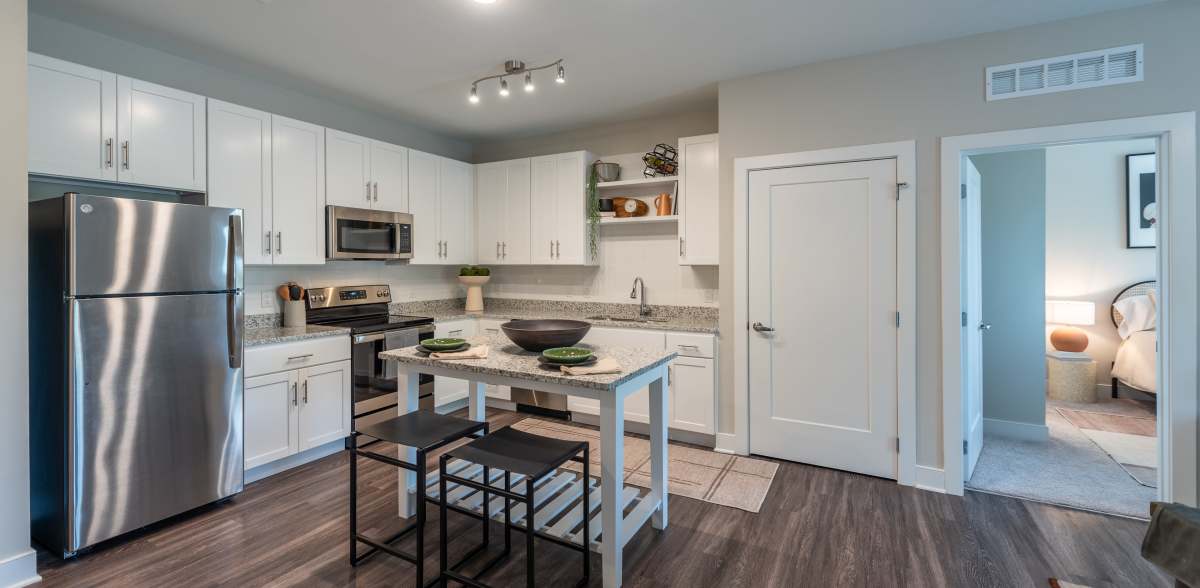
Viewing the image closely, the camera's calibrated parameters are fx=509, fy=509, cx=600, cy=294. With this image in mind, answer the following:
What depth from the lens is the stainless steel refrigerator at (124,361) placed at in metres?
2.23

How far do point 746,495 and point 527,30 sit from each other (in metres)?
2.90

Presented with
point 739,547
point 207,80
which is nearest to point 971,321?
point 739,547

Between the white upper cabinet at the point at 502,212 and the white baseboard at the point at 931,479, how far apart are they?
342 centimetres

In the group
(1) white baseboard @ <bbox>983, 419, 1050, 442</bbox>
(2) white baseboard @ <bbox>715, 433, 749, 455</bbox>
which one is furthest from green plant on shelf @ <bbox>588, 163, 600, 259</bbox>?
(1) white baseboard @ <bbox>983, 419, 1050, 442</bbox>

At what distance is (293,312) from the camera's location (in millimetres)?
3645

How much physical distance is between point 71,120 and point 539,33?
7.76 feet

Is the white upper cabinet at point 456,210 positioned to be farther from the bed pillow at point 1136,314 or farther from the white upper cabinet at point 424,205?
the bed pillow at point 1136,314

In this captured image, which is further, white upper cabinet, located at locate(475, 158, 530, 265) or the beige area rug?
white upper cabinet, located at locate(475, 158, 530, 265)

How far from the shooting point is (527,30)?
2805 mm

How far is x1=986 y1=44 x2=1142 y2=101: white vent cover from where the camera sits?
2541 mm

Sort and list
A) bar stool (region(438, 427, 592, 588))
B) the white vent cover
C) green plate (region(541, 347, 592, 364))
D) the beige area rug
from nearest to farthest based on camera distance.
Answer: bar stool (region(438, 427, 592, 588)) < green plate (region(541, 347, 592, 364)) < the white vent cover < the beige area rug

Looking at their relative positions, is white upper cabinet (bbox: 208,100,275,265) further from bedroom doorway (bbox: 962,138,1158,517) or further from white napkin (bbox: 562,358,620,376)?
bedroom doorway (bbox: 962,138,1158,517)

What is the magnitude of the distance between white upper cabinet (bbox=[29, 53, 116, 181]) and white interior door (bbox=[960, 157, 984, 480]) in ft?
15.2

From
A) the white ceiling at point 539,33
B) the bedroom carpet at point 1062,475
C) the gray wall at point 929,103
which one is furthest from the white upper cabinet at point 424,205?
the bedroom carpet at point 1062,475
